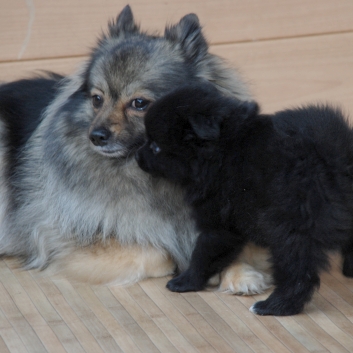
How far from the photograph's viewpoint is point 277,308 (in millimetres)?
2137

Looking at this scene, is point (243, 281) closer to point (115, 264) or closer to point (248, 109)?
point (115, 264)

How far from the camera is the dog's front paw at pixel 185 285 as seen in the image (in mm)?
2314

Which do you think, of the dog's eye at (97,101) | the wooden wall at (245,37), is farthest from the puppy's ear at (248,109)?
the wooden wall at (245,37)

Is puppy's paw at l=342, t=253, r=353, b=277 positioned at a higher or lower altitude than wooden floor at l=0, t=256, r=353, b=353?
higher

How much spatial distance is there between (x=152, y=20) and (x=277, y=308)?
65.8 inches

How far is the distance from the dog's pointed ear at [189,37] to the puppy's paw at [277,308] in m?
0.88

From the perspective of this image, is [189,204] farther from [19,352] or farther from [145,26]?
[145,26]

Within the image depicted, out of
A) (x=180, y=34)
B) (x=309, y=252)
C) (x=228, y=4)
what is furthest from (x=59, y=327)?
(x=228, y=4)

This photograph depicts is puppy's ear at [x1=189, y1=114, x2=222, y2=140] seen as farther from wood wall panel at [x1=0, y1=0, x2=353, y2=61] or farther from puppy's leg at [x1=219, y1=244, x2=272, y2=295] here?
wood wall panel at [x1=0, y1=0, x2=353, y2=61]

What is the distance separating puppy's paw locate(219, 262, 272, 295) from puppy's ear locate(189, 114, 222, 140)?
0.51m

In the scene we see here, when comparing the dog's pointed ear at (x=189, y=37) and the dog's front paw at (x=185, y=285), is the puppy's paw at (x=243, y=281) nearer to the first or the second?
the dog's front paw at (x=185, y=285)

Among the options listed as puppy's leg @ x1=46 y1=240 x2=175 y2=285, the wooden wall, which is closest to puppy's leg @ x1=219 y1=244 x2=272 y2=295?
puppy's leg @ x1=46 y1=240 x2=175 y2=285

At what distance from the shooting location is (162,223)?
8.00 ft

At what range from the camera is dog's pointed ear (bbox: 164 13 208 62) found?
241 centimetres
